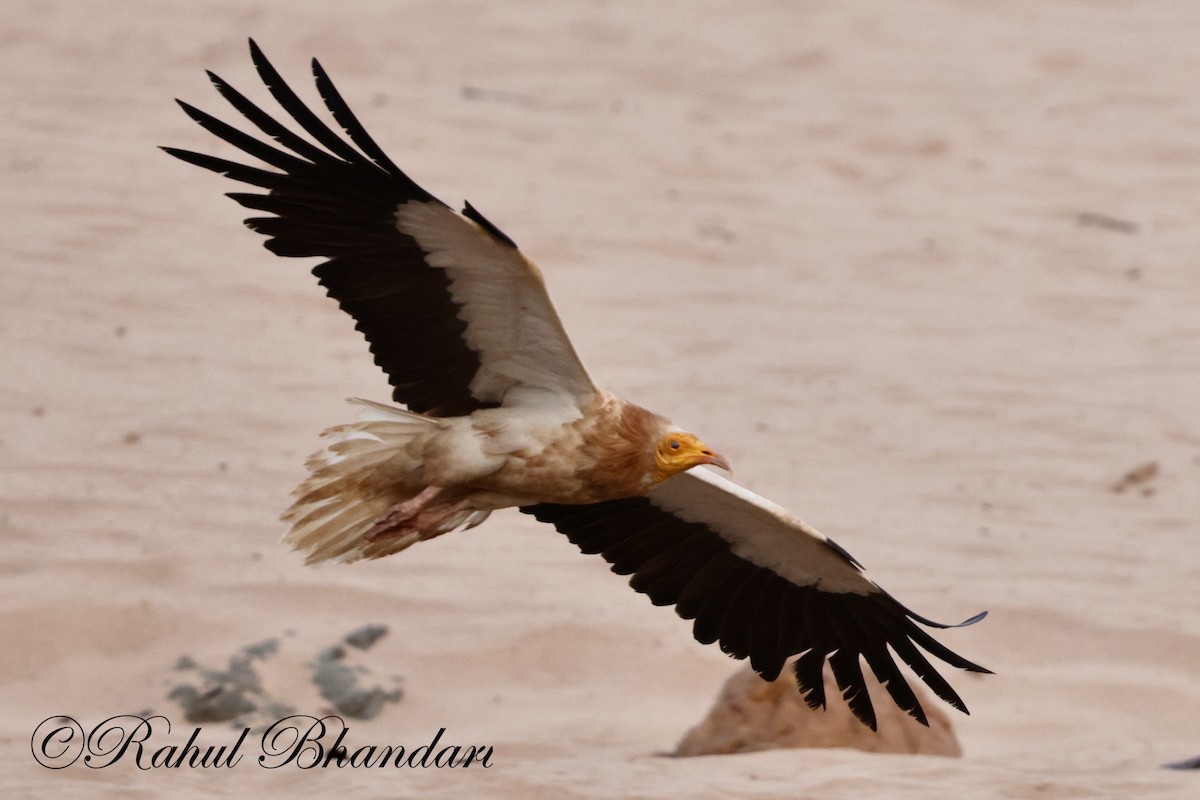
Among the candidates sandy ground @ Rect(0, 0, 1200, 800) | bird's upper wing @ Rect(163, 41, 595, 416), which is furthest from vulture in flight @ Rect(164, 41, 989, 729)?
sandy ground @ Rect(0, 0, 1200, 800)

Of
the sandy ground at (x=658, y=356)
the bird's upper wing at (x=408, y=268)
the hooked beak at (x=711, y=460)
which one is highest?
the bird's upper wing at (x=408, y=268)

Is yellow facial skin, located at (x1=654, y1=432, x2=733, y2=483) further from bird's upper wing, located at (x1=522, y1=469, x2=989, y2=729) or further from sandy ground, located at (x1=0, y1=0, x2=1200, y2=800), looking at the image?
sandy ground, located at (x1=0, y1=0, x2=1200, y2=800)

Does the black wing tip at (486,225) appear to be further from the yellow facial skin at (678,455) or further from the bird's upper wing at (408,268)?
the yellow facial skin at (678,455)

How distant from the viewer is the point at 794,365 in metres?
9.99

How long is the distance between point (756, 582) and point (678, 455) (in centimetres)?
98

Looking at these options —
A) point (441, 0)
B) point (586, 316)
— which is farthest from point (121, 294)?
point (441, 0)

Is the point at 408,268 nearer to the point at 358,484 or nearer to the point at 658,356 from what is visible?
the point at 358,484

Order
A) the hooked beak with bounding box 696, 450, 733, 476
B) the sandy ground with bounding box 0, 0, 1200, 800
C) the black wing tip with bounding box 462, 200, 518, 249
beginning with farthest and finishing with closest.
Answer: the sandy ground with bounding box 0, 0, 1200, 800 → the hooked beak with bounding box 696, 450, 733, 476 → the black wing tip with bounding box 462, 200, 518, 249

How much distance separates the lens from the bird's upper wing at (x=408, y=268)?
4934mm

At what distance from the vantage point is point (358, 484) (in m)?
5.39

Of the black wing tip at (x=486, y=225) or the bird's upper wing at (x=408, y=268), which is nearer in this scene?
the black wing tip at (x=486, y=225)

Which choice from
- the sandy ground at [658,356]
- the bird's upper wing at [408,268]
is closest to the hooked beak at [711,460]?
the bird's upper wing at [408,268]

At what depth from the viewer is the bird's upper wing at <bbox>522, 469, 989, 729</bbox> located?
19.1 ft

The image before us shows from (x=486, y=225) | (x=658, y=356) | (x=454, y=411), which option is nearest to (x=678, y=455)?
(x=454, y=411)
